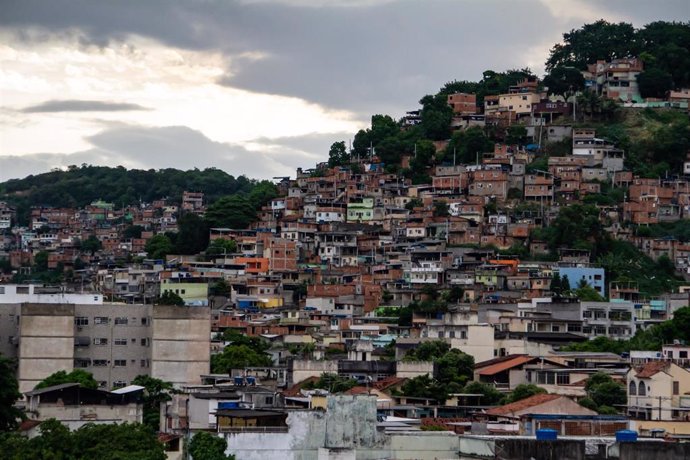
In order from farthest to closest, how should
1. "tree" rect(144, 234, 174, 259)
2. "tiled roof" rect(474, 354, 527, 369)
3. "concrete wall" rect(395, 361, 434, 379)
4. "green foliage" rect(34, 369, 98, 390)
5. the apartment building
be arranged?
"tree" rect(144, 234, 174, 259)
the apartment building
"tiled roof" rect(474, 354, 527, 369)
"concrete wall" rect(395, 361, 434, 379)
"green foliage" rect(34, 369, 98, 390)

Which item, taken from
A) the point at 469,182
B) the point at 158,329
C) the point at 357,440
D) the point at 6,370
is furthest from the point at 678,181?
the point at 357,440

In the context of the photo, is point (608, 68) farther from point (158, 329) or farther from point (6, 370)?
point (6, 370)

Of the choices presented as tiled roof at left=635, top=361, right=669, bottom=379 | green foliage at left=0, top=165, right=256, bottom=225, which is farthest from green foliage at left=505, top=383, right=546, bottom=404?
green foliage at left=0, top=165, right=256, bottom=225

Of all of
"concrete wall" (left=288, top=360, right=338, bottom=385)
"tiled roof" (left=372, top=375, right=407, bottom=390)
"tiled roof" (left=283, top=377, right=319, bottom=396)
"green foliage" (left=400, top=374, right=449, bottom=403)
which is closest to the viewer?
"tiled roof" (left=283, top=377, right=319, bottom=396)

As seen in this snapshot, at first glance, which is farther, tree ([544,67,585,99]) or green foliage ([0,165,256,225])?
green foliage ([0,165,256,225])

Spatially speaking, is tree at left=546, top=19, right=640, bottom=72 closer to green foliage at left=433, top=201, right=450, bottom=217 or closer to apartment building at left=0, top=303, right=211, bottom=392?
green foliage at left=433, top=201, right=450, bottom=217

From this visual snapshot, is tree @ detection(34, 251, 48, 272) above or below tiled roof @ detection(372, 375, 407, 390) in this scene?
above
